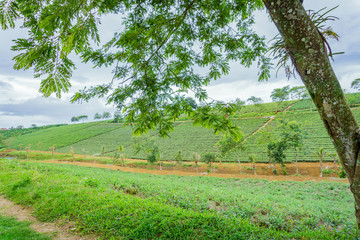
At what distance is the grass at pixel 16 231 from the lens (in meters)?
3.97

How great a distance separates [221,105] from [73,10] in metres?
3.15

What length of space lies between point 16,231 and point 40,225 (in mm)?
472

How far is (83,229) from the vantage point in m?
4.23

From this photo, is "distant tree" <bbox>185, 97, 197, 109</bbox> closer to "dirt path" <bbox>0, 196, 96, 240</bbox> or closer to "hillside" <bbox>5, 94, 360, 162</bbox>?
"dirt path" <bbox>0, 196, 96, 240</bbox>

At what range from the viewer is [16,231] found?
14.0 ft

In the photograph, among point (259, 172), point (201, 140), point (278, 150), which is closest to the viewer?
point (278, 150)

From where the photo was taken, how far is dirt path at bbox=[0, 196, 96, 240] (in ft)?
13.3

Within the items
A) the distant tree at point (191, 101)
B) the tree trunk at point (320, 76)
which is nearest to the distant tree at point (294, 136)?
the distant tree at point (191, 101)

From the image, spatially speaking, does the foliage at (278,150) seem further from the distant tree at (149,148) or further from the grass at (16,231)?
the grass at (16,231)

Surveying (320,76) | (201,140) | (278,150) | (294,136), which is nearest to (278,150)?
(278,150)

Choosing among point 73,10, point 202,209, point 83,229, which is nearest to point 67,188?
point 83,229

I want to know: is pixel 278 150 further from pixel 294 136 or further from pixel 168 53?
pixel 168 53

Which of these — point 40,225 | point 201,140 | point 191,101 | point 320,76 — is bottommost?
point 201,140

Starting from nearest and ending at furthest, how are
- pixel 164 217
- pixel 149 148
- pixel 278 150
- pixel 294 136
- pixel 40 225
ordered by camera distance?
1. pixel 164 217
2. pixel 40 225
3. pixel 294 136
4. pixel 278 150
5. pixel 149 148
